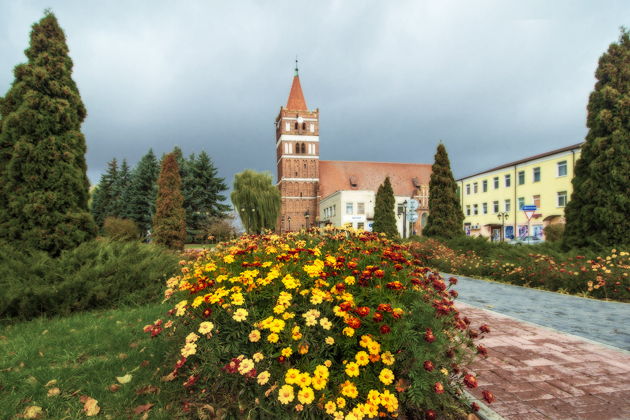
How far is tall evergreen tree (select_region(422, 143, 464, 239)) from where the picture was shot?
60.9 ft

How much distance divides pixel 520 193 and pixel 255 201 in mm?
31309

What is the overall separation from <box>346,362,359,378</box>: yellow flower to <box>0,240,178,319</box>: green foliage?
543 centimetres

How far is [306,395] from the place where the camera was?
2188 millimetres

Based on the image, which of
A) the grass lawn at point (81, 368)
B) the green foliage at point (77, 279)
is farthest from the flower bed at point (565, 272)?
the green foliage at point (77, 279)

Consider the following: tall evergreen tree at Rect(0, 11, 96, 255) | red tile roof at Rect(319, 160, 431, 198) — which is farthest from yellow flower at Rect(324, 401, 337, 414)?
red tile roof at Rect(319, 160, 431, 198)

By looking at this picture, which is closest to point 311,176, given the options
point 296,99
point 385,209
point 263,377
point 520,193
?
point 296,99

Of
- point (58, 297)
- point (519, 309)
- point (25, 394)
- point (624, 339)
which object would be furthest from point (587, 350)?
point (58, 297)

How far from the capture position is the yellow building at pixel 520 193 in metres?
33.5

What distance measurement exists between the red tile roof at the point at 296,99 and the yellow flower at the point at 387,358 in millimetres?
59955

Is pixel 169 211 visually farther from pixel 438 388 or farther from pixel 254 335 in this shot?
pixel 438 388

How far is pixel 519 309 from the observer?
21.6 feet

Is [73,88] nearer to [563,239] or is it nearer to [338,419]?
[338,419]

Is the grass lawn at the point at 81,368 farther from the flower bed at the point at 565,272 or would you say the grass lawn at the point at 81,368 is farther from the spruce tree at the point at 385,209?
the spruce tree at the point at 385,209

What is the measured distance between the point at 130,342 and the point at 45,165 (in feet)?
17.2
